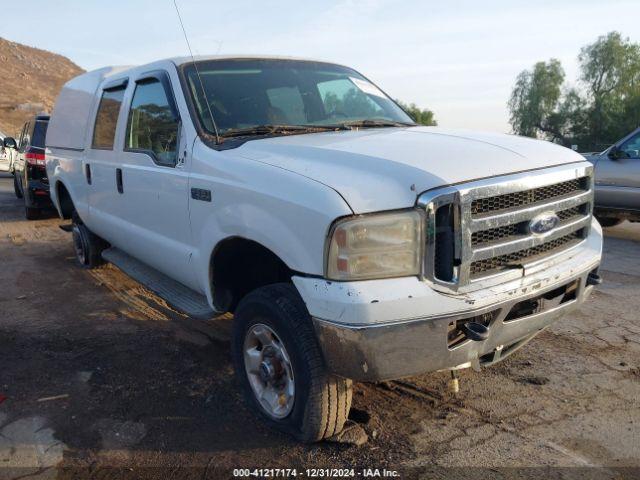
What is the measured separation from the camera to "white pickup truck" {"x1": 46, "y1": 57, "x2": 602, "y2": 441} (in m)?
2.42

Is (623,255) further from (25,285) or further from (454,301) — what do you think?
(25,285)

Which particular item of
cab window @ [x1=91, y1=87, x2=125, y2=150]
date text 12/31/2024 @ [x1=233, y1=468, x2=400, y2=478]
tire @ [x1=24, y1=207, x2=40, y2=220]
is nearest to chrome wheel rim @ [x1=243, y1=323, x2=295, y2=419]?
date text 12/31/2024 @ [x1=233, y1=468, x2=400, y2=478]

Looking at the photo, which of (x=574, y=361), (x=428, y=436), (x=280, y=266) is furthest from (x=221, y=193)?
(x=574, y=361)

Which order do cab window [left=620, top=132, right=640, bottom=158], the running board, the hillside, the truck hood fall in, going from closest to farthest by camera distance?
the truck hood < the running board < cab window [left=620, top=132, right=640, bottom=158] < the hillside

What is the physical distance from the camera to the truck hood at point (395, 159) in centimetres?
246

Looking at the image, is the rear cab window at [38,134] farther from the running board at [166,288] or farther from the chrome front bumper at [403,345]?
the chrome front bumper at [403,345]

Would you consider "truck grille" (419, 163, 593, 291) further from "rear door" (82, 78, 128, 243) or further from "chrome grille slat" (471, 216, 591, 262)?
"rear door" (82, 78, 128, 243)

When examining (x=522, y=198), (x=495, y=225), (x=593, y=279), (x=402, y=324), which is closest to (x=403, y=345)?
(x=402, y=324)

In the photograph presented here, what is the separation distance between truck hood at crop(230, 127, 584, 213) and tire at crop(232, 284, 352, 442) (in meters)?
0.63

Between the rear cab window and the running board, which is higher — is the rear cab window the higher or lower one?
the higher one

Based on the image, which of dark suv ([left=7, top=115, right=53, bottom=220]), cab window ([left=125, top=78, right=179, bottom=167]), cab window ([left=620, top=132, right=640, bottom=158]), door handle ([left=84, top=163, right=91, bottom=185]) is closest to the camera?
cab window ([left=125, top=78, right=179, bottom=167])

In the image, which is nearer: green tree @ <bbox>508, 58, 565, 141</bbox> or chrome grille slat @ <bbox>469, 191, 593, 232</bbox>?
chrome grille slat @ <bbox>469, 191, 593, 232</bbox>

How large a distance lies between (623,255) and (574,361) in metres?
4.07

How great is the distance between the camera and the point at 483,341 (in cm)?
257
